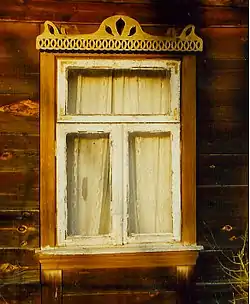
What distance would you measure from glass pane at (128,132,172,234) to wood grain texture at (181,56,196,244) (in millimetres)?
108

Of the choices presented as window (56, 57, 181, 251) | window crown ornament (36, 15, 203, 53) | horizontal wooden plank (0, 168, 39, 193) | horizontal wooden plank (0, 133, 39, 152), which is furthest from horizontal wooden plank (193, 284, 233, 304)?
window crown ornament (36, 15, 203, 53)

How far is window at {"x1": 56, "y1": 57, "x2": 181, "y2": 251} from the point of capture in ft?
13.3

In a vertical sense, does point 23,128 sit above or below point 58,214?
above

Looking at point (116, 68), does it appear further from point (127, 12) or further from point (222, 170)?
point (222, 170)

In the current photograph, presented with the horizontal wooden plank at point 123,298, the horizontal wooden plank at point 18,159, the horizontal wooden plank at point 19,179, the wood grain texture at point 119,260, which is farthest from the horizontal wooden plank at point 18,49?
the horizontal wooden plank at point 123,298

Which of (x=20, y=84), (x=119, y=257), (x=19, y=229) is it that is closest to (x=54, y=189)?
(x=19, y=229)

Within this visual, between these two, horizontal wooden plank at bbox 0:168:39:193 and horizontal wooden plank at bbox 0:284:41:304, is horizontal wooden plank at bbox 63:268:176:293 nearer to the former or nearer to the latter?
horizontal wooden plank at bbox 0:284:41:304

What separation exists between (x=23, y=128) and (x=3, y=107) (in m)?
0.19

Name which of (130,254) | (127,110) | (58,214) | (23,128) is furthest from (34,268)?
(127,110)

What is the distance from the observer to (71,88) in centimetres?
408

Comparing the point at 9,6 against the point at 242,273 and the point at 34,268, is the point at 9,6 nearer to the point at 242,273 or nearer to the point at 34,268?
the point at 34,268

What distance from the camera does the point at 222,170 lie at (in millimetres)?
4160

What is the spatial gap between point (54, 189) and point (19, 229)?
1.15 feet

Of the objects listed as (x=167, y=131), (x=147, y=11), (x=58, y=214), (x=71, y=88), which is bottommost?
(x=58, y=214)
